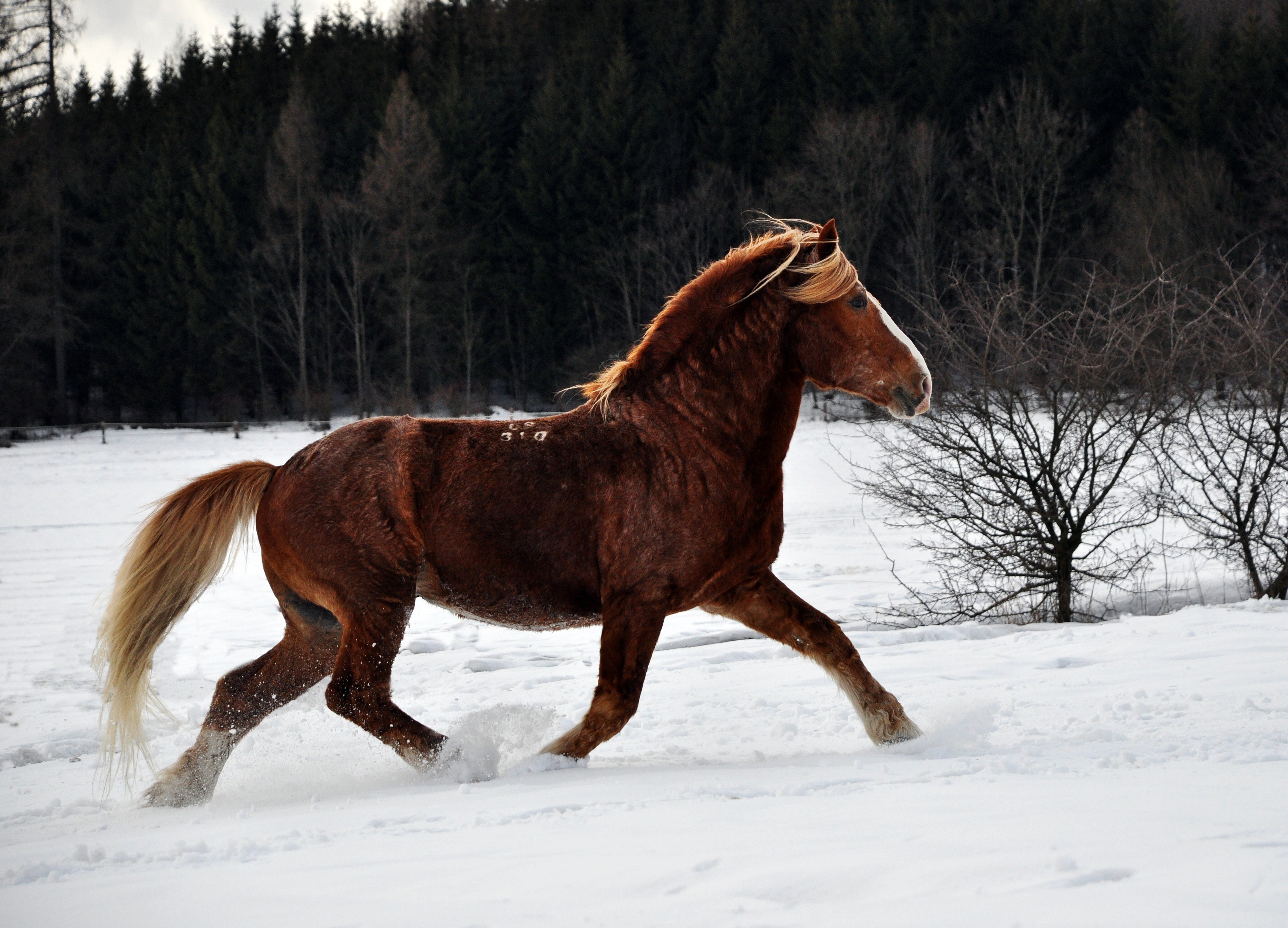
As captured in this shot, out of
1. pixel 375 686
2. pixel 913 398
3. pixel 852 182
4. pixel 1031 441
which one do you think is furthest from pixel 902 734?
pixel 852 182

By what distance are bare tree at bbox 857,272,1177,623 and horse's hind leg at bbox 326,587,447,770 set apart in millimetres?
4357

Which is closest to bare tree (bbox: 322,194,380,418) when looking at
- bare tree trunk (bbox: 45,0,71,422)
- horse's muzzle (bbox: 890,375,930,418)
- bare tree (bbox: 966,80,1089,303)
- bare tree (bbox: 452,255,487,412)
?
bare tree (bbox: 452,255,487,412)

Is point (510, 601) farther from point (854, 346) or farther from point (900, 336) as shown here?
point (900, 336)

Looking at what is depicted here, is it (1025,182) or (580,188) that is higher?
(580,188)

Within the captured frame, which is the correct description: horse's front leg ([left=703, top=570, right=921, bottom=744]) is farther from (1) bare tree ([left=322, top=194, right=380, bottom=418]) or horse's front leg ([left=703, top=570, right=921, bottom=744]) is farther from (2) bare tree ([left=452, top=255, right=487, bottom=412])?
(2) bare tree ([left=452, top=255, right=487, bottom=412])

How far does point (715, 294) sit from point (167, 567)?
7.70 feet

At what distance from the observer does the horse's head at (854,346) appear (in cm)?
382

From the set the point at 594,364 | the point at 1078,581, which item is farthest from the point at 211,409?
the point at 1078,581

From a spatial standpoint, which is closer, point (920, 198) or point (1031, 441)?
point (1031, 441)

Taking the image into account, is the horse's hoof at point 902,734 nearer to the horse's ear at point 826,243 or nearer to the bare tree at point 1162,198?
the horse's ear at point 826,243

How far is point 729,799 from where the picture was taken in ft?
9.34

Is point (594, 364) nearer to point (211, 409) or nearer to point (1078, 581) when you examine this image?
point (211, 409)

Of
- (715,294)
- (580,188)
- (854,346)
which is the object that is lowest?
(854,346)

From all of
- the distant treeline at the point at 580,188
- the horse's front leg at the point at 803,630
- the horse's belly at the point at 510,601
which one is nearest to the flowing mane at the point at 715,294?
the horse's belly at the point at 510,601
